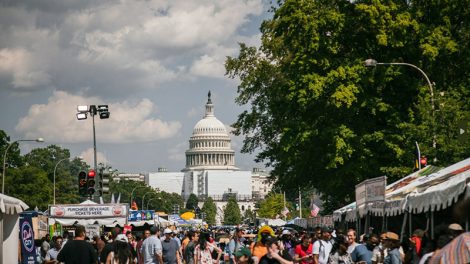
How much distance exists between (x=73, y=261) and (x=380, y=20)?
2662 centimetres

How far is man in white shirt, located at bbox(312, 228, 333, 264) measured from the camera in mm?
17047

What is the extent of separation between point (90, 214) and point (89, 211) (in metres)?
0.13

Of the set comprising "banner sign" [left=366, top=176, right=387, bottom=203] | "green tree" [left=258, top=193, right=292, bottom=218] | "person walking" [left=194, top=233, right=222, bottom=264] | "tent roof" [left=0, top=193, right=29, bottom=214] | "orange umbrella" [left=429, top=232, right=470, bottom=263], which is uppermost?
"green tree" [left=258, top=193, right=292, bottom=218]

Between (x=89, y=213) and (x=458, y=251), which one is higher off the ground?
(x=89, y=213)

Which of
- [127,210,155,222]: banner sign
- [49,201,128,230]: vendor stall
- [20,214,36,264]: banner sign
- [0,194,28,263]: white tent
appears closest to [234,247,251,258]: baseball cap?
[0,194,28,263]: white tent

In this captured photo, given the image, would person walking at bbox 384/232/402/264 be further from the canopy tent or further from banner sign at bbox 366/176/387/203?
banner sign at bbox 366/176/387/203

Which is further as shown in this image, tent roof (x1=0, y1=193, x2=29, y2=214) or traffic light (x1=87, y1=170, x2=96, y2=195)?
traffic light (x1=87, y1=170, x2=96, y2=195)

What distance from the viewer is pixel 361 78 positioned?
129 feet

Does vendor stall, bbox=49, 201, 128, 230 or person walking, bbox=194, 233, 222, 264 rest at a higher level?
vendor stall, bbox=49, 201, 128, 230

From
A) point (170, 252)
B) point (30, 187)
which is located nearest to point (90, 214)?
point (170, 252)

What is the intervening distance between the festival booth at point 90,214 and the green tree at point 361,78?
30.9 ft

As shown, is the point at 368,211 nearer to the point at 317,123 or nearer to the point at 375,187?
the point at 375,187

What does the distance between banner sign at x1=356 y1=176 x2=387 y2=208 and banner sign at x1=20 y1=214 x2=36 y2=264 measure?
778 centimetres

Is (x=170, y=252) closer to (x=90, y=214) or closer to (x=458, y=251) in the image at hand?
(x=90, y=214)
